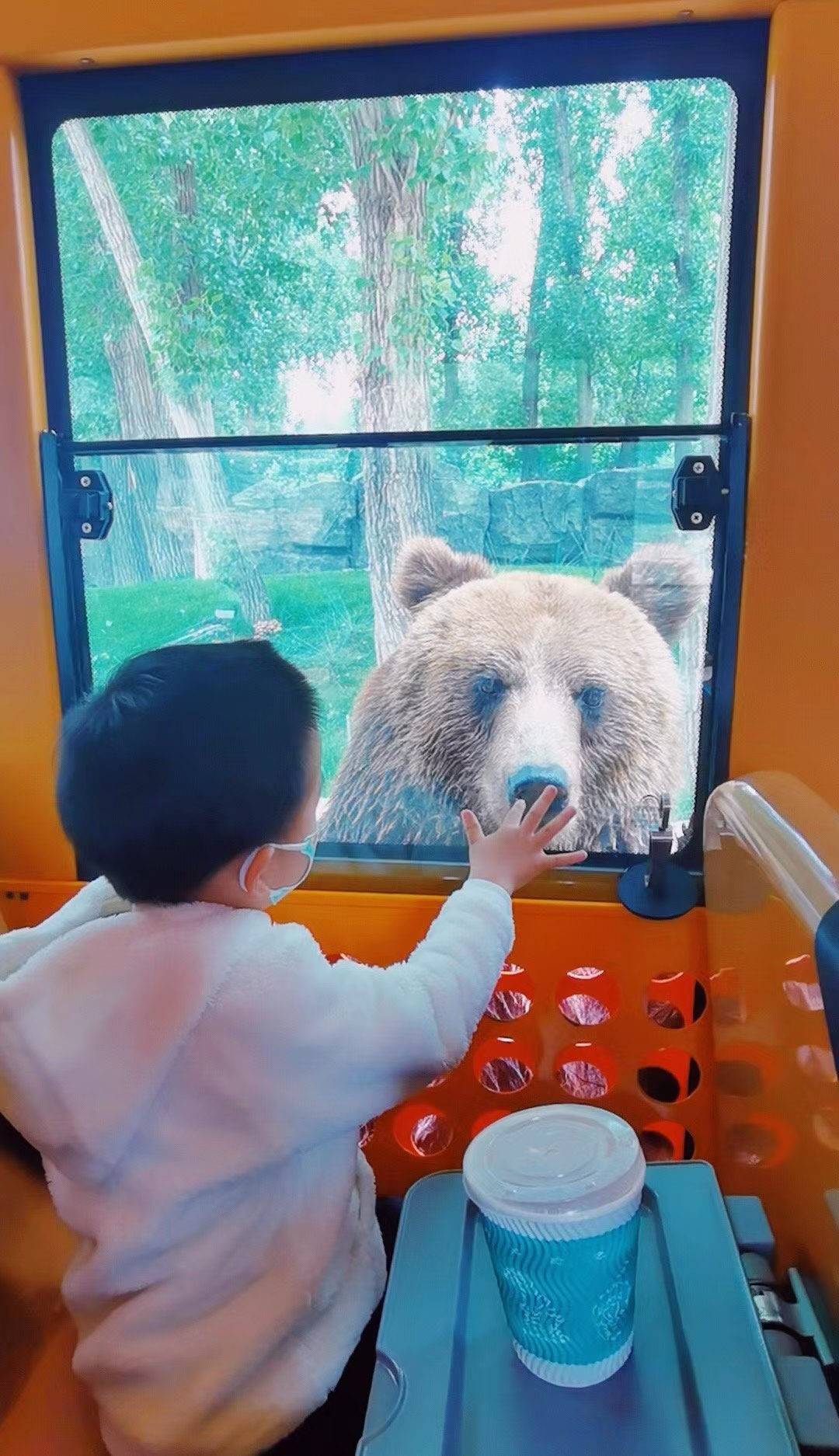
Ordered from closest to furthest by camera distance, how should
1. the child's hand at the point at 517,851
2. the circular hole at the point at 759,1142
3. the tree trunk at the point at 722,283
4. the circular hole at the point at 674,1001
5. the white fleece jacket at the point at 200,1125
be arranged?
1. the white fleece jacket at the point at 200,1125
2. the circular hole at the point at 759,1142
3. the child's hand at the point at 517,851
4. the tree trunk at the point at 722,283
5. the circular hole at the point at 674,1001

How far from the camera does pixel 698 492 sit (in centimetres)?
135

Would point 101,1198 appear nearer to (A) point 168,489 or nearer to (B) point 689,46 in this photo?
(A) point 168,489

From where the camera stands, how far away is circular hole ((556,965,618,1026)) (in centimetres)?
144

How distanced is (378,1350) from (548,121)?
1402mm

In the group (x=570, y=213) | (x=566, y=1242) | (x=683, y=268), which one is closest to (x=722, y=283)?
(x=683, y=268)

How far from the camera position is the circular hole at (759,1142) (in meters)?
1.00

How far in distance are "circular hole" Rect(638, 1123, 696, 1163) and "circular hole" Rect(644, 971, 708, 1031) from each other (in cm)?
14

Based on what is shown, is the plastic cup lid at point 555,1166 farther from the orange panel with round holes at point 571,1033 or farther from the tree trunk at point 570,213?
the tree trunk at point 570,213

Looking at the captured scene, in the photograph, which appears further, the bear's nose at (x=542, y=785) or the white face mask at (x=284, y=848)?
the bear's nose at (x=542, y=785)

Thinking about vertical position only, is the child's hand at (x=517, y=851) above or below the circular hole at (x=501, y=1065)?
above

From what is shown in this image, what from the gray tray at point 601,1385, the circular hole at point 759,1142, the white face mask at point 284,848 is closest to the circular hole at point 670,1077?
the circular hole at point 759,1142

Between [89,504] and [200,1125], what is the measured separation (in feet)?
3.14

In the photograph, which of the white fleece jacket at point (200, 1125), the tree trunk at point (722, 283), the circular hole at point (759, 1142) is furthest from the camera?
the tree trunk at point (722, 283)

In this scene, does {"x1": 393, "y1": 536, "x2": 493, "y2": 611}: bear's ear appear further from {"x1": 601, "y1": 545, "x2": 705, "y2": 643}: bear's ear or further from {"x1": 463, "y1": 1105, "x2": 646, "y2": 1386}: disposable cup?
{"x1": 463, "y1": 1105, "x2": 646, "y2": 1386}: disposable cup
